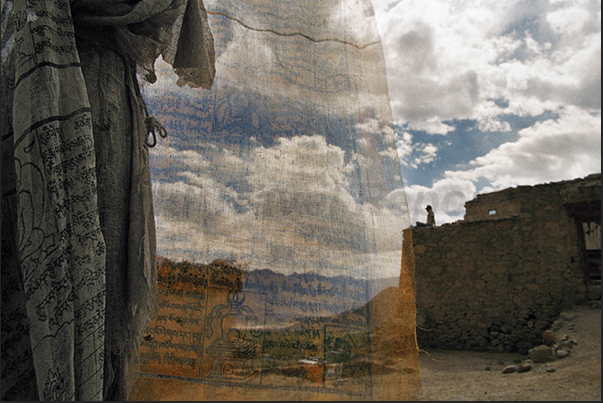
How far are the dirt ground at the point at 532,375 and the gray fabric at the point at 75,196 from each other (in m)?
3.08

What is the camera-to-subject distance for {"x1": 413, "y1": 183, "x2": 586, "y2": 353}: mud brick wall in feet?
20.4

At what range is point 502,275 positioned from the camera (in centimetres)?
672

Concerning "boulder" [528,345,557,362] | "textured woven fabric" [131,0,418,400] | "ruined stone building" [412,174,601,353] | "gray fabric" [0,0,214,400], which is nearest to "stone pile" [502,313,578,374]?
"boulder" [528,345,557,362]

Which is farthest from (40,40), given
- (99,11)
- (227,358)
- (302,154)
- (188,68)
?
(227,358)

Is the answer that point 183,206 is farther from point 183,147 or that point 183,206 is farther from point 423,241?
point 423,241

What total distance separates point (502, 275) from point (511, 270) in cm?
17

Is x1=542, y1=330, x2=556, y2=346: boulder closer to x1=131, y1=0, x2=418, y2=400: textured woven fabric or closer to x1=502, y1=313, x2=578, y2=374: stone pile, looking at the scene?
x1=502, y1=313, x2=578, y2=374: stone pile

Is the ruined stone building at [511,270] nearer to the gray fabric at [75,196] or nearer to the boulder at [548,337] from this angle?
the boulder at [548,337]

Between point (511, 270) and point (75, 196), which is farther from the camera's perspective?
point (511, 270)

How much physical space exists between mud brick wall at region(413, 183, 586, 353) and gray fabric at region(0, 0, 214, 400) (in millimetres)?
6999

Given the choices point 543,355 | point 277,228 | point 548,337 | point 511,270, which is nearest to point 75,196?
point 277,228

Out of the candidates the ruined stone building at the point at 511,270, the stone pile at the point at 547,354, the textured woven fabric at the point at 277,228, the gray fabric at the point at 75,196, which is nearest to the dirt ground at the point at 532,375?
the stone pile at the point at 547,354

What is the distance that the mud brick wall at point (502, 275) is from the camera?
6.23m

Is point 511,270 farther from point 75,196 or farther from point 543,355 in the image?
point 75,196
